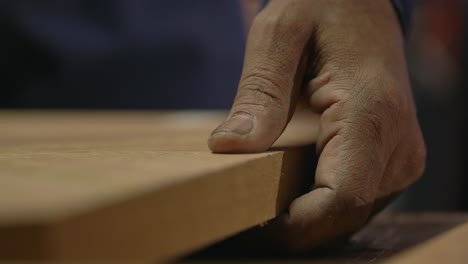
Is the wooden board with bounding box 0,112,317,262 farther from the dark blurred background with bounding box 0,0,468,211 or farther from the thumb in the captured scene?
the dark blurred background with bounding box 0,0,468,211

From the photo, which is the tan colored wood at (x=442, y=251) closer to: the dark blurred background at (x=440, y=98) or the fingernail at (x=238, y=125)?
the fingernail at (x=238, y=125)

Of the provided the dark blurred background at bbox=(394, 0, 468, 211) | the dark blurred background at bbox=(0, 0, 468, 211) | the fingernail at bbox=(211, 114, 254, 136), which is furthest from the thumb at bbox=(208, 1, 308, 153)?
the dark blurred background at bbox=(394, 0, 468, 211)

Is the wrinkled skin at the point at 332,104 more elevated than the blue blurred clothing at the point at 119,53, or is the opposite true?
the wrinkled skin at the point at 332,104

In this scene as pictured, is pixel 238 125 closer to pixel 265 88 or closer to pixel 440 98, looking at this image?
pixel 265 88

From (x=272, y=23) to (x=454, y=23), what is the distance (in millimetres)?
2322

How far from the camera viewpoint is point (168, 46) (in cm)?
200

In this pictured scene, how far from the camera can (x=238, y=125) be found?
2.70 feet

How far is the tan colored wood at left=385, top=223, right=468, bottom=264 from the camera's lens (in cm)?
74

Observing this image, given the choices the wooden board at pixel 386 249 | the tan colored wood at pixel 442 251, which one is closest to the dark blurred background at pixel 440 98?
the wooden board at pixel 386 249

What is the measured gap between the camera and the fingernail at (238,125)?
815mm

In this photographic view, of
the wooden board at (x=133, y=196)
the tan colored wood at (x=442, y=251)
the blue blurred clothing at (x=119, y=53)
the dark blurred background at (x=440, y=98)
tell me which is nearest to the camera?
the wooden board at (x=133, y=196)

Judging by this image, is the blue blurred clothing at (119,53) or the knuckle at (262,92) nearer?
the knuckle at (262,92)

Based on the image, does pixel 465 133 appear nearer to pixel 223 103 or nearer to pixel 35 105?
pixel 223 103

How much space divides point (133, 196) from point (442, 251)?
0.41 m
